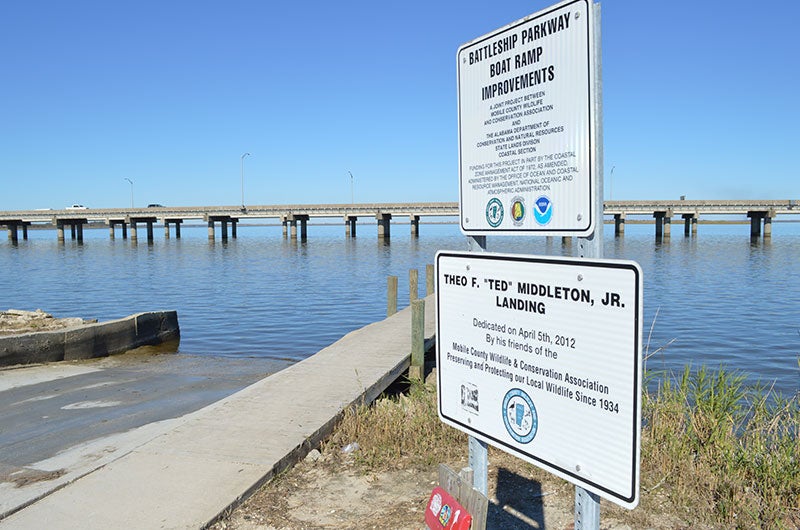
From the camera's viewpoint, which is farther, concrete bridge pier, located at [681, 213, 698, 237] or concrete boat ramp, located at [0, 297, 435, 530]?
concrete bridge pier, located at [681, 213, 698, 237]

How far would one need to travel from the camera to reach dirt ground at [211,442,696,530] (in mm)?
4355

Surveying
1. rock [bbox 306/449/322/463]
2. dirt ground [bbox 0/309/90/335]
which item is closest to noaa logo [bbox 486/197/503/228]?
rock [bbox 306/449/322/463]

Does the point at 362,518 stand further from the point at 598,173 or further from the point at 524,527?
the point at 598,173

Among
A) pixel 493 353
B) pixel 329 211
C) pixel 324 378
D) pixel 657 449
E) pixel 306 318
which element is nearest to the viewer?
pixel 493 353

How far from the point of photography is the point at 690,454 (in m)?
5.17

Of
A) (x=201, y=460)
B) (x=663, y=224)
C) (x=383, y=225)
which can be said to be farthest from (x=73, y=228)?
(x=201, y=460)

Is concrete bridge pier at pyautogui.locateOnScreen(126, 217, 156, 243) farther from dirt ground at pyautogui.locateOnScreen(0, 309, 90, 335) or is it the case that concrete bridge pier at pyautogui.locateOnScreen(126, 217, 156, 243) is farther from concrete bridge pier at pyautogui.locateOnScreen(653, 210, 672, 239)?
dirt ground at pyautogui.locateOnScreen(0, 309, 90, 335)

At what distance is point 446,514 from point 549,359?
0.86 metres

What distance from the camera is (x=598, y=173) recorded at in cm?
228

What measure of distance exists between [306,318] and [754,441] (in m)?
17.2

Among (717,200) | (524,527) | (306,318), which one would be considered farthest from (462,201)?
(717,200)

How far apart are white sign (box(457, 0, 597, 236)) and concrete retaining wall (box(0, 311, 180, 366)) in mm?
11660

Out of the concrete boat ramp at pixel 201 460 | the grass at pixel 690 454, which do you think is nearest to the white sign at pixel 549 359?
the grass at pixel 690 454

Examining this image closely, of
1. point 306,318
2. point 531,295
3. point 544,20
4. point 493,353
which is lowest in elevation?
point 306,318
